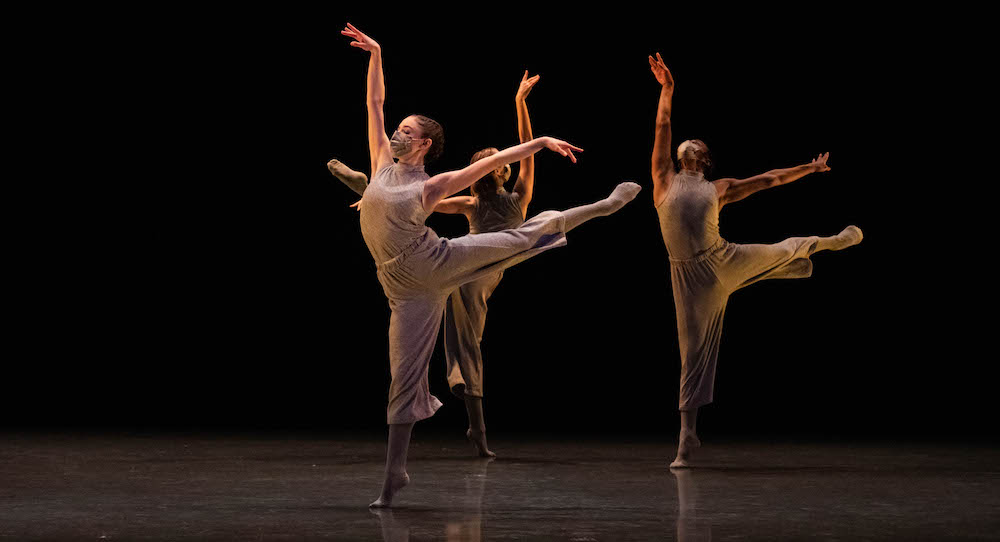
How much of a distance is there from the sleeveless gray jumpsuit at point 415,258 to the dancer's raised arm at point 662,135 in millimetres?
1326

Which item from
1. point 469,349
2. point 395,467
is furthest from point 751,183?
point 395,467

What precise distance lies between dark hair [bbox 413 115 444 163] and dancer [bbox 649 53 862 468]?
139cm

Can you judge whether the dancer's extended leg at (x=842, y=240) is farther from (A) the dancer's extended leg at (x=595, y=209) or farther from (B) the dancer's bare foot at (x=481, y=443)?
(B) the dancer's bare foot at (x=481, y=443)

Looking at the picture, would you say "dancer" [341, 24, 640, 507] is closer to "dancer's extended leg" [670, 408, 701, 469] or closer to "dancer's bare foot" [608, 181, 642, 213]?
"dancer's bare foot" [608, 181, 642, 213]

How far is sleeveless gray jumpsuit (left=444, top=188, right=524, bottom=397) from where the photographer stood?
231 inches

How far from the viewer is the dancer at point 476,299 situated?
5.87 metres

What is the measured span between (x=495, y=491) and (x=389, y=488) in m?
0.54

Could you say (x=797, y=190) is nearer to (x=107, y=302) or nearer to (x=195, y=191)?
(x=195, y=191)

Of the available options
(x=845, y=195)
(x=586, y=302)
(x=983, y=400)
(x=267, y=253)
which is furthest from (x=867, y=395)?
(x=267, y=253)

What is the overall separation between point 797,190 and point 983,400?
163 centimetres

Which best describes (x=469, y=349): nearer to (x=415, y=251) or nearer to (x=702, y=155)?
(x=702, y=155)

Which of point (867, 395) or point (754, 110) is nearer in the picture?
point (754, 110)

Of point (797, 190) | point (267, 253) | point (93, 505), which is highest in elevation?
point (797, 190)

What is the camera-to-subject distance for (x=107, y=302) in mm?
8266
